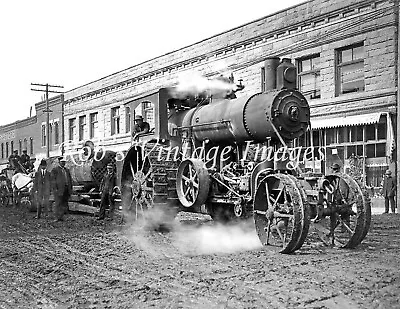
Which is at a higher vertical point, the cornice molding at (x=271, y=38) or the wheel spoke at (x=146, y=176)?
the cornice molding at (x=271, y=38)

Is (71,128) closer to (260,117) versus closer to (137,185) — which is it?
(137,185)

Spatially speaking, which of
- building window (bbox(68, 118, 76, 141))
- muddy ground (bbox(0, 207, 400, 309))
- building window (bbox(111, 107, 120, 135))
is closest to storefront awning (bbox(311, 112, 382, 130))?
muddy ground (bbox(0, 207, 400, 309))

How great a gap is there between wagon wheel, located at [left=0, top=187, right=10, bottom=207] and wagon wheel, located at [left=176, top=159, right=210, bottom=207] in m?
11.6

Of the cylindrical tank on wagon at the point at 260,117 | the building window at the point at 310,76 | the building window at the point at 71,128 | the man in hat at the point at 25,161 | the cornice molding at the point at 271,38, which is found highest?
the cornice molding at the point at 271,38

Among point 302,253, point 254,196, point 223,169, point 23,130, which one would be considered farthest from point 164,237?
point 23,130

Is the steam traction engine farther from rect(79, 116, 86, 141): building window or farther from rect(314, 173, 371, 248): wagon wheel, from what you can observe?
rect(79, 116, 86, 141): building window

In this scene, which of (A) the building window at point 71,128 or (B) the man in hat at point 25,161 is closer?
(B) the man in hat at point 25,161

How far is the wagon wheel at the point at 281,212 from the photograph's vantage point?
250 inches

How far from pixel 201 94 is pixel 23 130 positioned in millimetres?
28725

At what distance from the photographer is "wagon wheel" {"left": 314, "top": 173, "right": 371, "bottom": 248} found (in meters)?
6.86

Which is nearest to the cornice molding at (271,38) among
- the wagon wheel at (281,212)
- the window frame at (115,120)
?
the window frame at (115,120)

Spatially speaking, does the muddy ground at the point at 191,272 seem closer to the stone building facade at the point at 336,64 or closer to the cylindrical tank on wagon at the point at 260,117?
the cylindrical tank on wagon at the point at 260,117

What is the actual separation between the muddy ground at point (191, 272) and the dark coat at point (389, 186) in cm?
504

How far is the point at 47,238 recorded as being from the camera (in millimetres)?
8750
